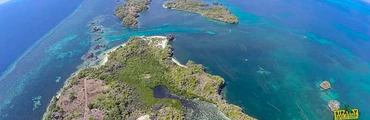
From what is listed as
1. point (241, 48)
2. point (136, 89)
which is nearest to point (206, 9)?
point (241, 48)

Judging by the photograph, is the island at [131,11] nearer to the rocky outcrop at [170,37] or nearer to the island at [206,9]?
the island at [206,9]

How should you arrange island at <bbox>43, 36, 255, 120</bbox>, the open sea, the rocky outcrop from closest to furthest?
island at <bbox>43, 36, 255, 120</bbox> < the open sea < the rocky outcrop

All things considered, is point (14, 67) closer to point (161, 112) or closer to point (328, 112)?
point (161, 112)

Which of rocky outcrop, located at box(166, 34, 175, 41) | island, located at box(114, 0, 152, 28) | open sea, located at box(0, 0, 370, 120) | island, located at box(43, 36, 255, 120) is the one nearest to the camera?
island, located at box(43, 36, 255, 120)

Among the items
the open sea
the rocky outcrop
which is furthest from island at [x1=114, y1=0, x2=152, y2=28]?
the rocky outcrop

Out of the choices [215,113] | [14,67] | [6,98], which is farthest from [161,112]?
[14,67]

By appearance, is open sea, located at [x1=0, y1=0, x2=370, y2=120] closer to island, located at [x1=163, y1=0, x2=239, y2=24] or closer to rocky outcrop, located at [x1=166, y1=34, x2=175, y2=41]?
rocky outcrop, located at [x1=166, y1=34, x2=175, y2=41]

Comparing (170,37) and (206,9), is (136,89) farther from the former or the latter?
(206,9)
